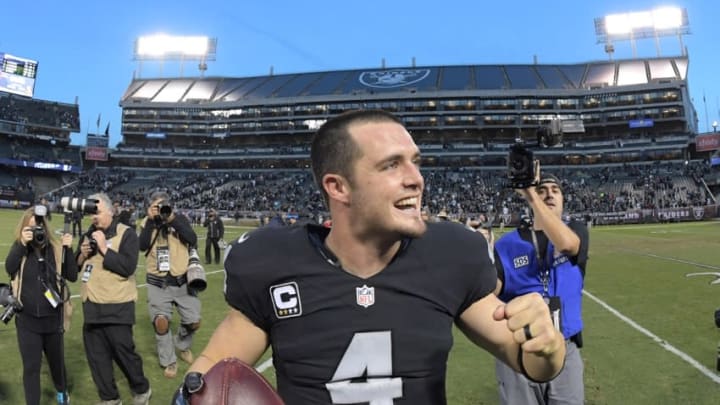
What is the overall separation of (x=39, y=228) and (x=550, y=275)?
15.7 feet

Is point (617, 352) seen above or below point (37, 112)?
below

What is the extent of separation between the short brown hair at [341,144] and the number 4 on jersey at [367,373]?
59cm

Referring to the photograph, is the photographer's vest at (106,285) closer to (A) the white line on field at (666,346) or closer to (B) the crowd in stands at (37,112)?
(A) the white line on field at (666,346)

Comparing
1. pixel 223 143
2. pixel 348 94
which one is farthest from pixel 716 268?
pixel 223 143

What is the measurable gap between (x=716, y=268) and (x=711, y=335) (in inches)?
379

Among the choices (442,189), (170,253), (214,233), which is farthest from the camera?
(442,189)

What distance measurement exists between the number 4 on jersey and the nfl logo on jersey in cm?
11

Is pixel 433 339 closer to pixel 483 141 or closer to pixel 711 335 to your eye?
pixel 711 335

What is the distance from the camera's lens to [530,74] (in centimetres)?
8894

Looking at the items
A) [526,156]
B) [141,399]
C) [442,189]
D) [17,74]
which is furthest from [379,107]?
[526,156]

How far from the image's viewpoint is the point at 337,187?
6.35 feet

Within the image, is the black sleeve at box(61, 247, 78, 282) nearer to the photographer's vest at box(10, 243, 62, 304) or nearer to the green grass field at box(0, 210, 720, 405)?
the photographer's vest at box(10, 243, 62, 304)

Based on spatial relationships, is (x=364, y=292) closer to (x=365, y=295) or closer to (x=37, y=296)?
(x=365, y=295)

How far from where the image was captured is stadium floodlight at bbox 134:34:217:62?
291 ft
